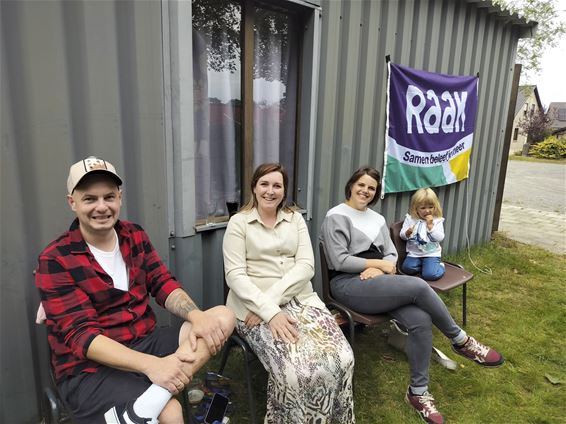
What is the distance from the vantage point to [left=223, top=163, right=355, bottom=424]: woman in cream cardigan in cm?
185

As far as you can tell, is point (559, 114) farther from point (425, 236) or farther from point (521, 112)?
point (425, 236)

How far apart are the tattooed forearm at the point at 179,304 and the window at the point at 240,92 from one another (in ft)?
2.91

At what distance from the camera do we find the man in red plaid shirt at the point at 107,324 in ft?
4.73

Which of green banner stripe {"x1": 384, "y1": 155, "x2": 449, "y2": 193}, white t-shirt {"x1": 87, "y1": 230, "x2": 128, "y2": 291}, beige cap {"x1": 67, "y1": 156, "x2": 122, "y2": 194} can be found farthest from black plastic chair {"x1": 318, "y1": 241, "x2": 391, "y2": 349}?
green banner stripe {"x1": 384, "y1": 155, "x2": 449, "y2": 193}

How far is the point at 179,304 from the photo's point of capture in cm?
182

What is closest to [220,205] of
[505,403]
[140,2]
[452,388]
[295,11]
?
[140,2]

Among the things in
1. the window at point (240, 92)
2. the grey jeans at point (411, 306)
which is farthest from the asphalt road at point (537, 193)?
the window at point (240, 92)

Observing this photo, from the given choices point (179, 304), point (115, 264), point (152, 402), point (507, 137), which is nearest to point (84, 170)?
point (115, 264)

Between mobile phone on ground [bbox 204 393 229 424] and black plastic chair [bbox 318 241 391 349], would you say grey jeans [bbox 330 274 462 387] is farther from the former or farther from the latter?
mobile phone on ground [bbox 204 393 229 424]

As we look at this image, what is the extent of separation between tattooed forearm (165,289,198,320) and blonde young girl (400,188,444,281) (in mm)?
1956

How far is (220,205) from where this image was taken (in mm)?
2887

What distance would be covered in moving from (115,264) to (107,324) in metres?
0.26

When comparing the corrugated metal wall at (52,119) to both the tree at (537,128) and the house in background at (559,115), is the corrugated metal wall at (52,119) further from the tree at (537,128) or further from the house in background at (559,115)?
the house in background at (559,115)

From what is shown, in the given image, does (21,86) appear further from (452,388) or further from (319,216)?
(452,388)
